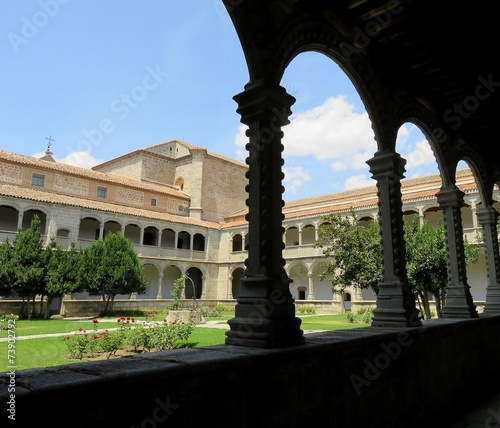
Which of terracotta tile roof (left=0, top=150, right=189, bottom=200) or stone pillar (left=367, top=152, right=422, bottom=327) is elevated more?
terracotta tile roof (left=0, top=150, right=189, bottom=200)

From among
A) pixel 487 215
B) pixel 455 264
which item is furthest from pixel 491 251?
pixel 455 264

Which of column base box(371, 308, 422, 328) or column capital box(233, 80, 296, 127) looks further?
column base box(371, 308, 422, 328)

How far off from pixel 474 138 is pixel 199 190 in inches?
1103

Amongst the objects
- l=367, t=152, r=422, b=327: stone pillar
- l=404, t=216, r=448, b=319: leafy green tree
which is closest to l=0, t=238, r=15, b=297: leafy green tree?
l=404, t=216, r=448, b=319: leafy green tree

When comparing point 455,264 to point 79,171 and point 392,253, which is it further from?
point 79,171

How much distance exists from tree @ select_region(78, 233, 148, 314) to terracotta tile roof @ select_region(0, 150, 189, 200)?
26.3ft

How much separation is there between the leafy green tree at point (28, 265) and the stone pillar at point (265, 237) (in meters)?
→ 17.2

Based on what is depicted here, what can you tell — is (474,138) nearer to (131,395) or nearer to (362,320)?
(131,395)

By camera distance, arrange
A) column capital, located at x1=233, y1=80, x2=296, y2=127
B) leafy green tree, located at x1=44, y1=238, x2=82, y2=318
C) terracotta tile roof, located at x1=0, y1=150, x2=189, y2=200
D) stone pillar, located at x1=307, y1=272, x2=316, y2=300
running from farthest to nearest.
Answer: stone pillar, located at x1=307, y1=272, x2=316, y2=300 < terracotta tile roof, located at x1=0, y1=150, x2=189, y2=200 < leafy green tree, located at x1=44, y1=238, x2=82, y2=318 < column capital, located at x1=233, y1=80, x2=296, y2=127

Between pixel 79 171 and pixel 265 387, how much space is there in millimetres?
28167

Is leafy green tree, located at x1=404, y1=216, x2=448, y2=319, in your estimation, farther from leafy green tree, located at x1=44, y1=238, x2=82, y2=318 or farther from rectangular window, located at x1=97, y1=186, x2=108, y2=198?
rectangular window, located at x1=97, y1=186, x2=108, y2=198

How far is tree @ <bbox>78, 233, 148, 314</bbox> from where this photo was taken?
19203 mm

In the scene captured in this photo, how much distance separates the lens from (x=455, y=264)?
18.2 feet

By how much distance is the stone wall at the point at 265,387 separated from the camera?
1.44m
